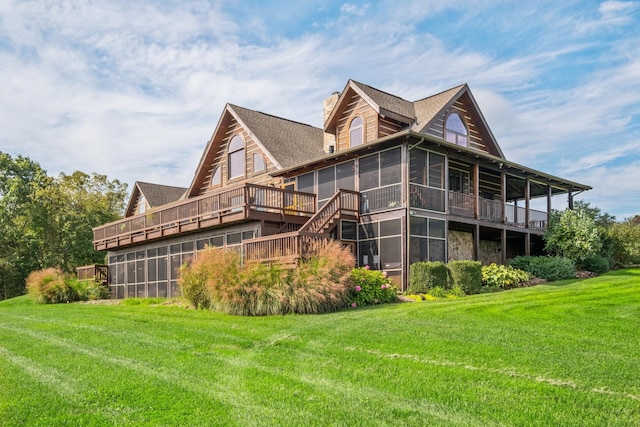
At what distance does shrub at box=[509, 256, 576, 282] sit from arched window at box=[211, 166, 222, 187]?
1523 centimetres

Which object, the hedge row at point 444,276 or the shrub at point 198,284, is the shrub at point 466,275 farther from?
the shrub at point 198,284

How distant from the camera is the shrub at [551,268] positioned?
20609 mm

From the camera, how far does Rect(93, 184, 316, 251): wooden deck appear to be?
64.2 ft

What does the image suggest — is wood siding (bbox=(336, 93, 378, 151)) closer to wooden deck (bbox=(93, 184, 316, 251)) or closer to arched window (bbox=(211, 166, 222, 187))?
wooden deck (bbox=(93, 184, 316, 251))

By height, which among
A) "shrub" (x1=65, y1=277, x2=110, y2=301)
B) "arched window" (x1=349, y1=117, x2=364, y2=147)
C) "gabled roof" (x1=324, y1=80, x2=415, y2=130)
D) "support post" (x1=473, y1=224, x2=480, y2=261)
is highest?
"gabled roof" (x1=324, y1=80, x2=415, y2=130)

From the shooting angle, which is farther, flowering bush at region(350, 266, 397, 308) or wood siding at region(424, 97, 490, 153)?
wood siding at region(424, 97, 490, 153)

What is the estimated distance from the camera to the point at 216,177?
2869 centimetres

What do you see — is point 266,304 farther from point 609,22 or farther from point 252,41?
Answer: point 609,22

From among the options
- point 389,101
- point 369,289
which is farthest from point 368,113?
point 369,289

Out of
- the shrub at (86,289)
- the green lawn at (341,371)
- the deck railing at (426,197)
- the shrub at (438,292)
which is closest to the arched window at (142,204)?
the shrub at (86,289)

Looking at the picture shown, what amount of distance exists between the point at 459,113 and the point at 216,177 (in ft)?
41.1

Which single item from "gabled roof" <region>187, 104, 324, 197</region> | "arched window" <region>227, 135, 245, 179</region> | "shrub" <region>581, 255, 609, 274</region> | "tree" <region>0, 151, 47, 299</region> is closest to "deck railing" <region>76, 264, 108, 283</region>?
"gabled roof" <region>187, 104, 324, 197</region>

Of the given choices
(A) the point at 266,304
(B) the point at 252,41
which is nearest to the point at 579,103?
(B) the point at 252,41

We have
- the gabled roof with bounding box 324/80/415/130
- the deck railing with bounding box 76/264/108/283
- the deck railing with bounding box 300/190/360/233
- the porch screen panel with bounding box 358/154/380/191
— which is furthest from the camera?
the deck railing with bounding box 76/264/108/283
